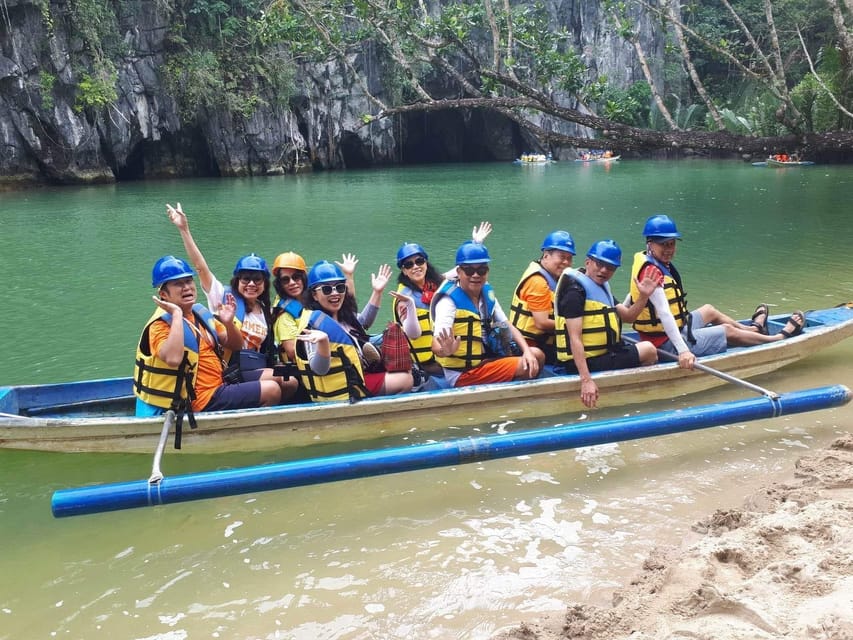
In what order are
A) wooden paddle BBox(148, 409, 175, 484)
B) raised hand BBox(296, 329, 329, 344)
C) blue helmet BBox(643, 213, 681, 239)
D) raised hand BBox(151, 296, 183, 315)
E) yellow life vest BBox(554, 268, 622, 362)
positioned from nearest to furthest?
wooden paddle BBox(148, 409, 175, 484) → raised hand BBox(151, 296, 183, 315) → raised hand BBox(296, 329, 329, 344) → yellow life vest BBox(554, 268, 622, 362) → blue helmet BBox(643, 213, 681, 239)

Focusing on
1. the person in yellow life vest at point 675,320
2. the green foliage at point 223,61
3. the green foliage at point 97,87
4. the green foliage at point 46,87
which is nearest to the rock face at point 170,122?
the green foliage at point 46,87

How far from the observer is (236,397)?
4543 millimetres

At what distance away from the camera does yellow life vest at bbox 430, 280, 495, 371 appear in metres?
4.86

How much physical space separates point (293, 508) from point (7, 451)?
2.08 meters

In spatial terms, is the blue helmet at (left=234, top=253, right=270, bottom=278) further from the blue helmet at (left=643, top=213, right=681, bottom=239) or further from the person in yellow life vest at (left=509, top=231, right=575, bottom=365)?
the blue helmet at (left=643, top=213, right=681, bottom=239)

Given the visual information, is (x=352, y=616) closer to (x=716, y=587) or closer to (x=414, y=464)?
(x=414, y=464)

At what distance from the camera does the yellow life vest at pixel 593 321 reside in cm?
488

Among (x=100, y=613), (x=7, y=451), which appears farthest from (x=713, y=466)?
(x=7, y=451)

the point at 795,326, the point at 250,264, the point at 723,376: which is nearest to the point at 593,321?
the point at 723,376

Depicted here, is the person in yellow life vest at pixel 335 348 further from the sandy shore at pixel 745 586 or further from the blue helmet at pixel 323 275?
the sandy shore at pixel 745 586

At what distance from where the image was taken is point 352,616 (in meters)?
3.08

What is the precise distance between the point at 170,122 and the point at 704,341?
2945cm

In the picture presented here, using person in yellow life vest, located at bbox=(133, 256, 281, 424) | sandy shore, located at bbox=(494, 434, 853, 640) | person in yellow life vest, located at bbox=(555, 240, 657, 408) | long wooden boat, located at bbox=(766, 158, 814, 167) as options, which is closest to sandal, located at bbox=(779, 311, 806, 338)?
person in yellow life vest, located at bbox=(555, 240, 657, 408)

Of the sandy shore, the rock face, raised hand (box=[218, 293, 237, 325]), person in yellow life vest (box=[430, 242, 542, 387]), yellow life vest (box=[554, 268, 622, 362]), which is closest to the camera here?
the sandy shore
